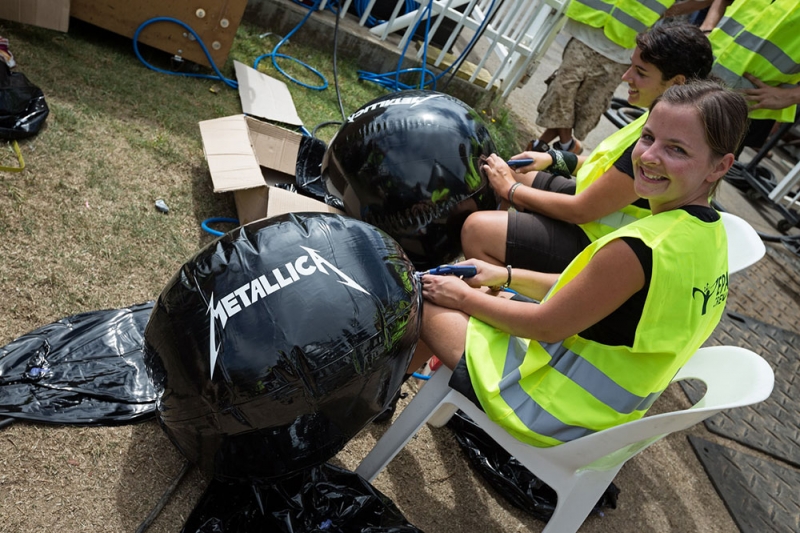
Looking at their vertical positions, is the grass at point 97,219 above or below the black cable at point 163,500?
below

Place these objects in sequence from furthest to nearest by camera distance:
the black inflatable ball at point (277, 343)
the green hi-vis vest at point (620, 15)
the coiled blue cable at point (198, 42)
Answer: the green hi-vis vest at point (620, 15) → the coiled blue cable at point (198, 42) → the black inflatable ball at point (277, 343)

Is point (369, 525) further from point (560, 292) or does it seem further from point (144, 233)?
point (144, 233)

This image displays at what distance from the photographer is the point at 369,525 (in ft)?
7.04

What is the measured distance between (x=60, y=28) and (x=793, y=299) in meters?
6.11

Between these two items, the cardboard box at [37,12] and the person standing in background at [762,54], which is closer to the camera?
the cardboard box at [37,12]

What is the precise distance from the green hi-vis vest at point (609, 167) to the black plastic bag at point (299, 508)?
4.78ft

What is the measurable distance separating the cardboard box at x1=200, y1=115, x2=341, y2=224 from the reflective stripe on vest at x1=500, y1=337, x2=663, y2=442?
1.46 m

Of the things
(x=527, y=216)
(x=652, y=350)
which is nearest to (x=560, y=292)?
(x=652, y=350)

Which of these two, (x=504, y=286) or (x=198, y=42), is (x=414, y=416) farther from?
(x=198, y=42)

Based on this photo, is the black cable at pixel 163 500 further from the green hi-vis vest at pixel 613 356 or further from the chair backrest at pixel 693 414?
the chair backrest at pixel 693 414

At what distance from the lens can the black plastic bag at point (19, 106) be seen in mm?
3162

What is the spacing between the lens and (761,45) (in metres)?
4.49

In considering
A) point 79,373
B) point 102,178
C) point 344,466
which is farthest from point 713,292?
point 102,178

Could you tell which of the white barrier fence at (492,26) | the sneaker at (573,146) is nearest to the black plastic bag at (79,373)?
the sneaker at (573,146)
